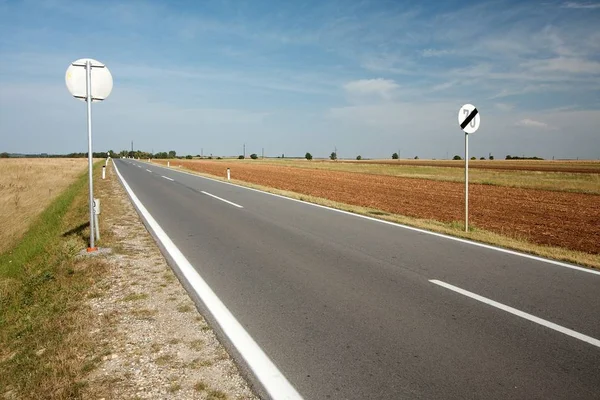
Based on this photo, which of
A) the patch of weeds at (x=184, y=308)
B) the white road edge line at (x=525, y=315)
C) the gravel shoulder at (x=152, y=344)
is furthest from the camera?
the patch of weeds at (x=184, y=308)

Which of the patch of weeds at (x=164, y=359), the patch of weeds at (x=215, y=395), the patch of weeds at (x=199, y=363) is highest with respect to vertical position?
the patch of weeds at (x=164, y=359)

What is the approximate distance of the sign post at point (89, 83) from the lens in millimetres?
6816

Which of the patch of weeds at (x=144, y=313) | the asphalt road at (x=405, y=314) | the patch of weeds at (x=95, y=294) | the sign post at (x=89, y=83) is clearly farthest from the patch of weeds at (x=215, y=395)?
the sign post at (x=89, y=83)

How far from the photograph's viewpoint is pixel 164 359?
3.40 meters

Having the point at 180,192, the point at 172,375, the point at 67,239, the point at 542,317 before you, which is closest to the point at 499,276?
the point at 542,317

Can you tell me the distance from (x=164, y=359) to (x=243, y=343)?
2.30ft

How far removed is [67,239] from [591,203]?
Result: 19503 millimetres

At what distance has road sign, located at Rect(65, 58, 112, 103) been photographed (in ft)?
22.3

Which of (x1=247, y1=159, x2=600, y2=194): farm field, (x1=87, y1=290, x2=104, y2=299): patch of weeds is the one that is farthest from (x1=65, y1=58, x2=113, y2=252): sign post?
(x1=247, y1=159, x2=600, y2=194): farm field

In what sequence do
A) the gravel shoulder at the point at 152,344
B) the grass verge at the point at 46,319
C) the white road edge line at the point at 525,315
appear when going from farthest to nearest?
the white road edge line at the point at 525,315
the grass verge at the point at 46,319
the gravel shoulder at the point at 152,344

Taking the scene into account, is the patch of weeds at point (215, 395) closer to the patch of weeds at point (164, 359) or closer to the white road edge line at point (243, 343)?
the white road edge line at point (243, 343)

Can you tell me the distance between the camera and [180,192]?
57.2 ft

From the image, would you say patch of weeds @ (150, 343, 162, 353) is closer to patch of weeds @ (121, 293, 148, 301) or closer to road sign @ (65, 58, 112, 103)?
patch of weeds @ (121, 293, 148, 301)

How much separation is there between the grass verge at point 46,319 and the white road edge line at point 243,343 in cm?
124
